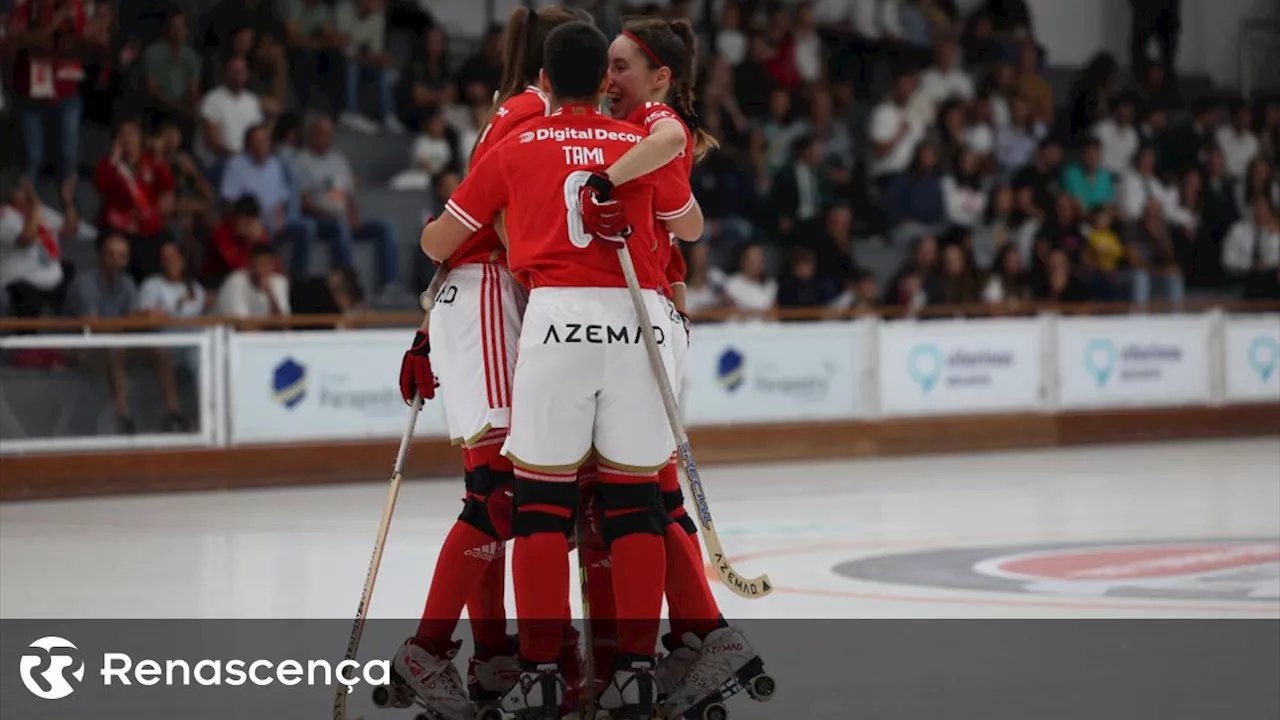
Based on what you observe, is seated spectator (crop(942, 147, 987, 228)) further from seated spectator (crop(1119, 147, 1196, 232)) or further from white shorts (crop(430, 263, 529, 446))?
white shorts (crop(430, 263, 529, 446))

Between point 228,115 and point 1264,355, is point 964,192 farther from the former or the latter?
point 228,115

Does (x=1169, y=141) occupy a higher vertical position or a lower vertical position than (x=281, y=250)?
higher

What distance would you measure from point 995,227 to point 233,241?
320 inches

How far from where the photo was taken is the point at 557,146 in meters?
4.88

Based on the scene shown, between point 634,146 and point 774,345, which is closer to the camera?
point 634,146

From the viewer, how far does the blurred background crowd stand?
1470cm

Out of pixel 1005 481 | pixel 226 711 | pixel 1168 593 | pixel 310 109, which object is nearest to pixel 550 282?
pixel 226 711

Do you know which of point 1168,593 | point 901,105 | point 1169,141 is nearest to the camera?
point 1168,593

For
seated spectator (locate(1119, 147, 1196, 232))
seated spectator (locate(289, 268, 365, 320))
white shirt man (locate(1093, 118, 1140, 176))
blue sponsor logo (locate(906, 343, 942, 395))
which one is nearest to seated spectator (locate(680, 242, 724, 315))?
blue sponsor logo (locate(906, 343, 942, 395))

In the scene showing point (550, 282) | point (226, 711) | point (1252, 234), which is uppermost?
point (1252, 234)

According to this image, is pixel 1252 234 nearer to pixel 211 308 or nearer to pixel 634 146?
pixel 211 308

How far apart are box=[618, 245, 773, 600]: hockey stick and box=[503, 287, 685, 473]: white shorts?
30 mm

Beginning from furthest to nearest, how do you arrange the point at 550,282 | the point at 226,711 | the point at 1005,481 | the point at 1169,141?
the point at 1169,141 < the point at 1005,481 < the point at 226,711 < the point at 550,282

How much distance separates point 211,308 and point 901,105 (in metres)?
8.22
